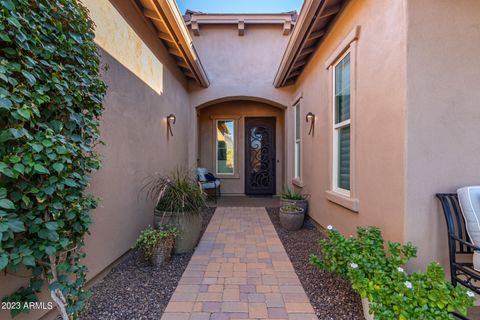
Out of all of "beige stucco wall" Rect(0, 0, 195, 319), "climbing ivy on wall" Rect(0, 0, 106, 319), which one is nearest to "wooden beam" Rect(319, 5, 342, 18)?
→ "beige stucco wall" Rect(0, 0, 195, 319)

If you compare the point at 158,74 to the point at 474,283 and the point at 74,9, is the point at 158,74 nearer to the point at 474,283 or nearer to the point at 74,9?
the point at 74,9

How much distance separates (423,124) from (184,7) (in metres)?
6.59

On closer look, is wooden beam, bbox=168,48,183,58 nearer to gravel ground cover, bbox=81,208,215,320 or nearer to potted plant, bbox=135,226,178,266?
potted plant, bbox=135,226,178,266

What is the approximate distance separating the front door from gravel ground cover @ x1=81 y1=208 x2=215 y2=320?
4.60 meters

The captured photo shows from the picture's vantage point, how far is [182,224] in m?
2.95

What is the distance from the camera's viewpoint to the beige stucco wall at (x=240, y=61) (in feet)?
19.8

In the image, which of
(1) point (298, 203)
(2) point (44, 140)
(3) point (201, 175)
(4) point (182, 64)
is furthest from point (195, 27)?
(2) point (44, 140)

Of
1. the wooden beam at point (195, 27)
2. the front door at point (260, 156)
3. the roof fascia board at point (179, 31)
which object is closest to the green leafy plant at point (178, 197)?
the roof fascia board at point (179, 31)

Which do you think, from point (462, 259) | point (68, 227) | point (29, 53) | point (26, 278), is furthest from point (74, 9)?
point (462, 259)

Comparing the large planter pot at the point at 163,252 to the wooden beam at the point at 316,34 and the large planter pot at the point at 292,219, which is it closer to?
the large planter pot at the point at 292,219

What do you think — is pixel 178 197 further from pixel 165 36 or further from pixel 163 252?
pixel 165 36

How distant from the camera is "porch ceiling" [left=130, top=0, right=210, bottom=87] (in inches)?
122

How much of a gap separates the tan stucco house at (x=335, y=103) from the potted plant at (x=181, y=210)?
341 millimetres

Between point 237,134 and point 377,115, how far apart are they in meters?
5.16
